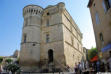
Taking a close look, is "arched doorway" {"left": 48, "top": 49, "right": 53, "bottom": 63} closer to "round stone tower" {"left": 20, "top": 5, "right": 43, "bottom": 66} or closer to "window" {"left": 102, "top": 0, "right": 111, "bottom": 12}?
"round stone tower" {"left": 20, "top": 5, "right": 43, "bottom": 66}

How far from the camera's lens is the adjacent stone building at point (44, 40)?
19.8 meters

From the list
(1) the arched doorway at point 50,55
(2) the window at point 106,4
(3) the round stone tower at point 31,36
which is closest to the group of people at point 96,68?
(2) the window at point 106,4

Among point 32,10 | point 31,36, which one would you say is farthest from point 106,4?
point 32,10

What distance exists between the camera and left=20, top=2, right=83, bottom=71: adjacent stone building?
1984cm

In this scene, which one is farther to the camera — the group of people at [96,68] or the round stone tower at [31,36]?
the round stone tower at [31,36]

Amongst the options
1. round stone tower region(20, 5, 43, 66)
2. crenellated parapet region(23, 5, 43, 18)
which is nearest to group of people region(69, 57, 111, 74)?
round stone tower region(20, 5, 43, 66)

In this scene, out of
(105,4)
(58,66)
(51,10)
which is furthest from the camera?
(51,10)

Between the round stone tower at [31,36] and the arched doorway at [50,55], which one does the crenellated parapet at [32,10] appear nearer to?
the round stone tower at [31,36]

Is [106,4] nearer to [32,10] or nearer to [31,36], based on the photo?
[31,36]

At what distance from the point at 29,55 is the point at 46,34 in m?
6.28

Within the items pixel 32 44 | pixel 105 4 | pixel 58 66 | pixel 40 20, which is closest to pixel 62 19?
pixel 40 20

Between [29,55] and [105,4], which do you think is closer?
[105,4]

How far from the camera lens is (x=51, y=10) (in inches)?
938

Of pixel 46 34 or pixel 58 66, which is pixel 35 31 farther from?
pixel 58 66
